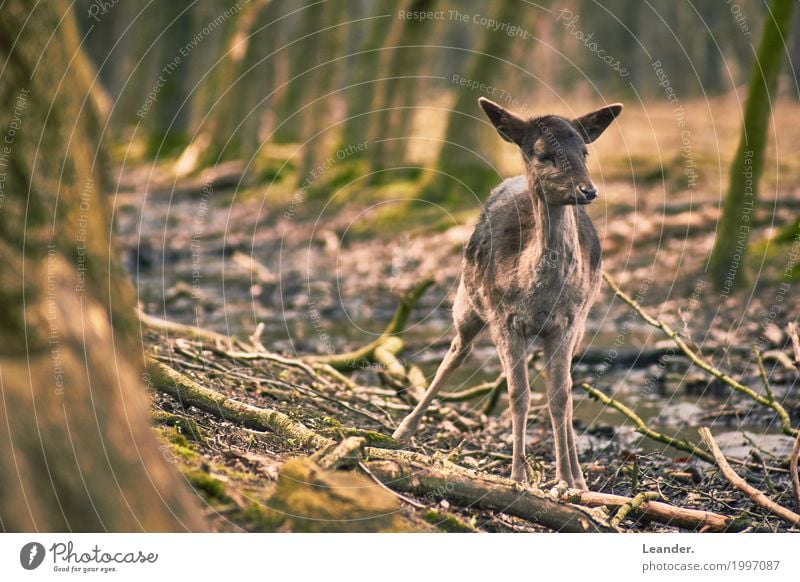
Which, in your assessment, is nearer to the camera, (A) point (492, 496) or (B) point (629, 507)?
(A) point (492, 496)

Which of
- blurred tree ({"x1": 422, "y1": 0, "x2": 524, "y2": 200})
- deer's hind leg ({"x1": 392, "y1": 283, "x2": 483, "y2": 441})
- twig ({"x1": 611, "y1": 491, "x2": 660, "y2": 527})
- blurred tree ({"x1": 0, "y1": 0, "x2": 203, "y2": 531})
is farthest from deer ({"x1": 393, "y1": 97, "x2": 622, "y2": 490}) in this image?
blurred tree ({"x1": 422, "y1": 0, "x2": 524, "y2": 200})

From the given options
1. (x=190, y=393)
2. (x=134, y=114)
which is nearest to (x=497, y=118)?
(x=190, y=393)

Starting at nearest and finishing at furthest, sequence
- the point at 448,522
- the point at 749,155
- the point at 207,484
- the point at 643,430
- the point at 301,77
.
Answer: the point at 207,484, the point at 448,522, the point at 643,430, the point at 749,155, the point at 301,77

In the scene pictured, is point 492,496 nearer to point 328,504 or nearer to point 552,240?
point 328,504

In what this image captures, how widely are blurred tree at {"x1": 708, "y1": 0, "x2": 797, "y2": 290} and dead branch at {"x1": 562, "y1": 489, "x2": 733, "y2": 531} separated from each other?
7754 mm

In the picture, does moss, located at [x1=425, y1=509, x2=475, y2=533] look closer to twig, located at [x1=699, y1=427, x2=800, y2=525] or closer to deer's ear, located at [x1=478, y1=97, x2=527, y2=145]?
twig, located at [x1=699, y1=427, x2=800, y2=525]

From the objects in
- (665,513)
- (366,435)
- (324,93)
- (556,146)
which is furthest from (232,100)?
(665,513)

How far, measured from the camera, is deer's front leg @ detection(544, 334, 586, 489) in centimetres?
745

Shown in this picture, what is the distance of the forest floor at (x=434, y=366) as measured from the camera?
22.1 ft

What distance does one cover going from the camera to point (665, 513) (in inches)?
279

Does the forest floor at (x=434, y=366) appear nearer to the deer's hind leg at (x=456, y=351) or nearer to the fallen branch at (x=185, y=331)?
the fallen branch at (x=185, y=331)
